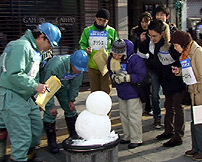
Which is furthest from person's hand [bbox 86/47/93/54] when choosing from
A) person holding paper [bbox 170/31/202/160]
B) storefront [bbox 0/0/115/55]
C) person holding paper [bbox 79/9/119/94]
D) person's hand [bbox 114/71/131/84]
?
storefront [bbox 0/0/115/55]

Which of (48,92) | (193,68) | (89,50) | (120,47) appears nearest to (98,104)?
(48,92)

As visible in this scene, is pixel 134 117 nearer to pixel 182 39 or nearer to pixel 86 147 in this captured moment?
pixel 182 39

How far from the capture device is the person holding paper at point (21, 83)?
3457 mm

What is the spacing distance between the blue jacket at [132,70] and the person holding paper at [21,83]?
1188mm

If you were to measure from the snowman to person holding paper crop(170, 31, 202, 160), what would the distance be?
1.23m

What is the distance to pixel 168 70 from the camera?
461cm

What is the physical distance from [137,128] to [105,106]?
1371mm

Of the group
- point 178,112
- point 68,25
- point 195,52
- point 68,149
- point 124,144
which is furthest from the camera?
point 68,25

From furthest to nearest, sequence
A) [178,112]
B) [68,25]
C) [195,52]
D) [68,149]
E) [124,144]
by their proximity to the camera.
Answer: [68,25], [124,144], [178,112], [195,52], [68,149]

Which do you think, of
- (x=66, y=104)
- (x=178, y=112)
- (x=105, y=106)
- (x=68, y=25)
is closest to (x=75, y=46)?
(x=68, y=25)

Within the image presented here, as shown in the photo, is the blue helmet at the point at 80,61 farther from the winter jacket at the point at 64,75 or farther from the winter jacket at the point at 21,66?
the winter jacket at the point at 21,66

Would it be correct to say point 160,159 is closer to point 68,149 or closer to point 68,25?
point 68,149

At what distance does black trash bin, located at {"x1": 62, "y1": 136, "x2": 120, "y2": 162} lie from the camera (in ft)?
10.2

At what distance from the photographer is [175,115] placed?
4535mm
